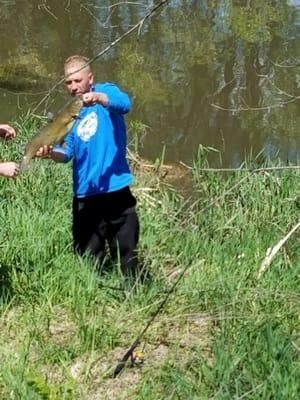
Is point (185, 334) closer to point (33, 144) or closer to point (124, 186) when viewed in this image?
point (124, 186)

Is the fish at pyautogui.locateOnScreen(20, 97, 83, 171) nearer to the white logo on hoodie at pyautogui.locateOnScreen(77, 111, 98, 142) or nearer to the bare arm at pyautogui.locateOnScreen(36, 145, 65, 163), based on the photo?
the bare arm at pyautogui.locateOnScreen(36, 145, 65, 163)

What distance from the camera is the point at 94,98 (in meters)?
4.29

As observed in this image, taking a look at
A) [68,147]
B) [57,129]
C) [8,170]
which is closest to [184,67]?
[68,147]

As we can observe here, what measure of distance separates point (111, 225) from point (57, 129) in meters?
0.74

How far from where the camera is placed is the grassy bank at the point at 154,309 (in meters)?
3.78

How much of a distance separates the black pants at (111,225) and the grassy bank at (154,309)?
12 centimetres

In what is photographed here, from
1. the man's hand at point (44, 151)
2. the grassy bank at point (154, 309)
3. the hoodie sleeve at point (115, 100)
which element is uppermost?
the hoodie sleeve at point (115, 100)

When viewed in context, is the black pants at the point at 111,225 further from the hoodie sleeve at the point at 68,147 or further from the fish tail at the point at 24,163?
the fish tail at the point at 24,163

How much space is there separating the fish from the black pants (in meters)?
0.47

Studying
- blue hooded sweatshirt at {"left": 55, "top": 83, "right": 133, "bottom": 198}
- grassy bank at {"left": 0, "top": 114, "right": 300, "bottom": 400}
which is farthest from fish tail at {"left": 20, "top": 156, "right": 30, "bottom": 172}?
grassy bank at {"left": 0, "top": 114, "right": 300, "bottom": 400}

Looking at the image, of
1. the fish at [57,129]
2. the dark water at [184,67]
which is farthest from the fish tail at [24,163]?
the dark water at [184,67]

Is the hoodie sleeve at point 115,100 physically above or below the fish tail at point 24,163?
above

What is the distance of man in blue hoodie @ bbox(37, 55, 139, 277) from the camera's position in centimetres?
463

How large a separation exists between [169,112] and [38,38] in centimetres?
475
